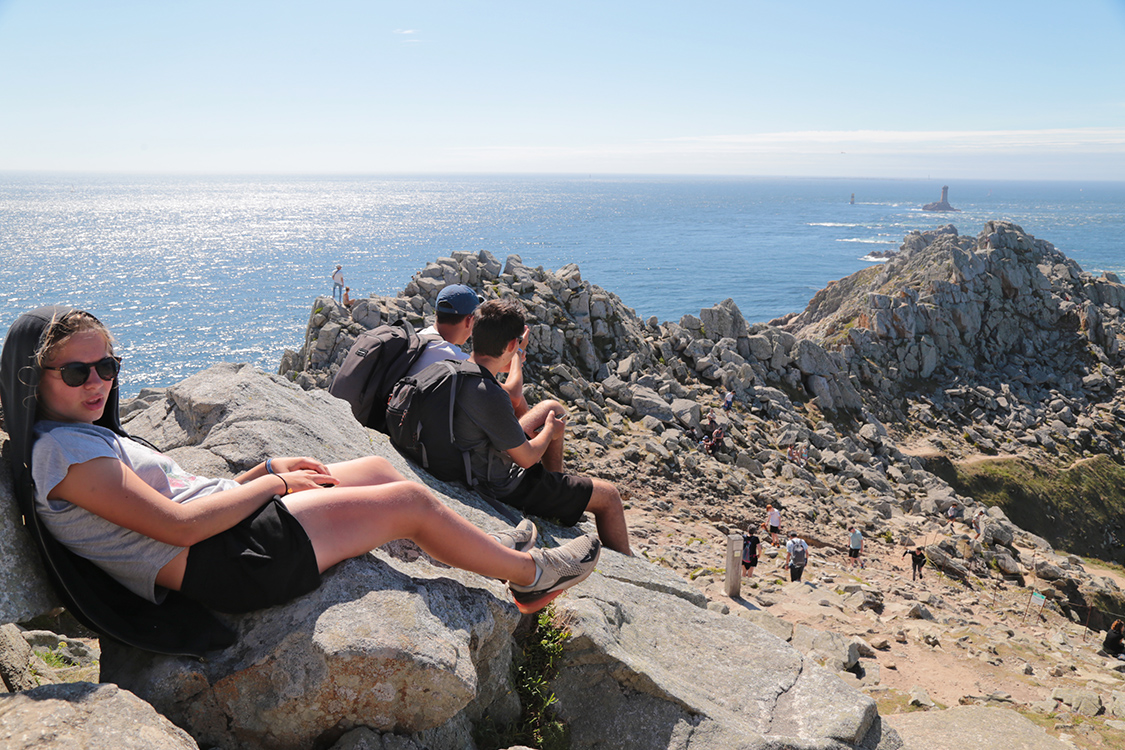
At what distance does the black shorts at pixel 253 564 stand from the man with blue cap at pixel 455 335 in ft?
10.8

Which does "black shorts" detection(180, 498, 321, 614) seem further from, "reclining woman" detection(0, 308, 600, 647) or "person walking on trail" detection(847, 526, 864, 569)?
"person walking on trail" detection(847, 526, 864, 569)

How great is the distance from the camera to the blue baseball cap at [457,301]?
7.33 m

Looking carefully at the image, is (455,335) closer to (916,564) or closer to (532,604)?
(532,604)

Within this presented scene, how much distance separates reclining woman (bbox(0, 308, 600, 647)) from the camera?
11.7 feet

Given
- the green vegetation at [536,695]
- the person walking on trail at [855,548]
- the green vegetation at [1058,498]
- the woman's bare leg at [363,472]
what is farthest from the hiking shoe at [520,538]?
the green vegetation at [1058,498]

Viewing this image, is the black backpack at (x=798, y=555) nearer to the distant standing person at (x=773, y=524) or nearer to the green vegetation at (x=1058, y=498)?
the distant standing person at (x=773, y=524)

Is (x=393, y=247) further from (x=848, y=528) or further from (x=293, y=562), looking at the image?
(x=293, y=562)

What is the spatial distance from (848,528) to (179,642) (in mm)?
18924

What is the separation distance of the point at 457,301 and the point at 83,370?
3976 mm

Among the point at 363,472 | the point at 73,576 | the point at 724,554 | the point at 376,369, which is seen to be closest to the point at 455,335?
the point at 376,369

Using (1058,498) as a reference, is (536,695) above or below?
above

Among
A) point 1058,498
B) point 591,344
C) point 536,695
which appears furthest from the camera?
point 1058,498

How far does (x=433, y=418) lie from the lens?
6449mm

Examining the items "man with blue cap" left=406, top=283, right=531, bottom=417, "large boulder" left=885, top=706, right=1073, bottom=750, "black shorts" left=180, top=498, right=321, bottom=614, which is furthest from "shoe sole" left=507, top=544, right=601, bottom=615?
"large boulder" left=885, top=706, right=1073, bottom=750
